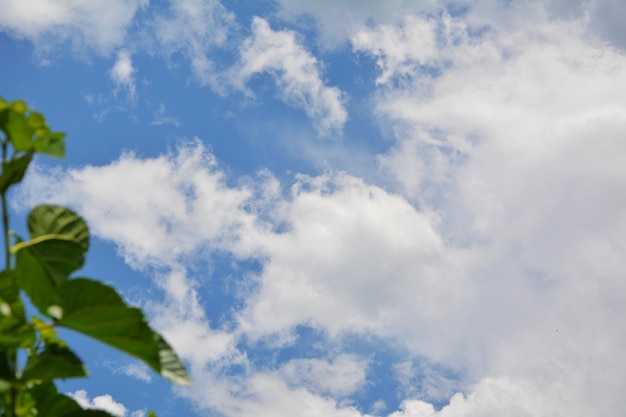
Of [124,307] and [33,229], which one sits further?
[33,229]

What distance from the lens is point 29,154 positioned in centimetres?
256

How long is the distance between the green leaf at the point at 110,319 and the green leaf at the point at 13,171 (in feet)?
1.49

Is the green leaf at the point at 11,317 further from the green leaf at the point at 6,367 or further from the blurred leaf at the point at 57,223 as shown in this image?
the blurred leaf at the point at 57,223

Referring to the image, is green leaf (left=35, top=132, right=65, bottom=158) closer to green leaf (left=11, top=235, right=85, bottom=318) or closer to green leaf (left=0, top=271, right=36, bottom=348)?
green leaf (left=11, top=235, right=85, bottom=318)

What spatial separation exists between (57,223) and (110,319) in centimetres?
58

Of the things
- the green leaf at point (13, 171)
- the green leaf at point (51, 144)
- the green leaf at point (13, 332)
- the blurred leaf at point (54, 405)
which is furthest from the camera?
the blurred leaf at point (54, 405)

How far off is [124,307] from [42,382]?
71 centimetres

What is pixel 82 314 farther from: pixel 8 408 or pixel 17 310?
pixel 8 408

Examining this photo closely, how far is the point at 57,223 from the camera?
279 centimetres

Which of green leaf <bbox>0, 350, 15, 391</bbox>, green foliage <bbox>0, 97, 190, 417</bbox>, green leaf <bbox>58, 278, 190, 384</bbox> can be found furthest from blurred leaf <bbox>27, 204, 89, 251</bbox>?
green leaf <bbox>0, 350, 15, 391</bbox>

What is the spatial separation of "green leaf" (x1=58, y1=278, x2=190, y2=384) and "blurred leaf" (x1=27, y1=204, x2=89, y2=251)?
39cm

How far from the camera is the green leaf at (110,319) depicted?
246cm

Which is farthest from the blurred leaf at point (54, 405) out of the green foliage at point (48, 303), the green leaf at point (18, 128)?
the green leaf at point (18, 128)

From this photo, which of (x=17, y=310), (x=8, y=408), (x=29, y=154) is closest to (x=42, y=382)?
(x=8, y=408)
